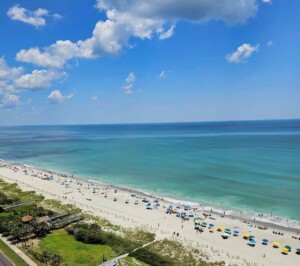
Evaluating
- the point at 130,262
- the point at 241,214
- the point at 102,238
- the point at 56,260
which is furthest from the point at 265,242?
the point at 56,260

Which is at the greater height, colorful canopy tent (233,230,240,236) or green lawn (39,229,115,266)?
green lawn (39,229,115,266)

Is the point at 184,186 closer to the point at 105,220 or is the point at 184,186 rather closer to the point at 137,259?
the point at 105,220

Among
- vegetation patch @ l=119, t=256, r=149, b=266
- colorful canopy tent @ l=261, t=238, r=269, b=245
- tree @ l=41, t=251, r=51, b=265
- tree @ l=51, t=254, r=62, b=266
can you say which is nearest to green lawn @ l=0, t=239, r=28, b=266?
tree @ l=41, t=251, r=51, b=265

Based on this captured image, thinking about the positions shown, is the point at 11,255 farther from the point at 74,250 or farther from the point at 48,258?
the point at 74,250

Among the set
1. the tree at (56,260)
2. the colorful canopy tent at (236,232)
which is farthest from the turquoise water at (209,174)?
the tree at (56,260)

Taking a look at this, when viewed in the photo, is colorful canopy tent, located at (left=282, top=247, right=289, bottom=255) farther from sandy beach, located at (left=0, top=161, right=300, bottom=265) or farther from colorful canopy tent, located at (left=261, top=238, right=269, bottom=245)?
colorful canopy tent, located at (left=261, top=238, right=269, bottom=245)

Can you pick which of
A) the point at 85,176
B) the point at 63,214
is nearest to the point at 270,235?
the point at 63,214
